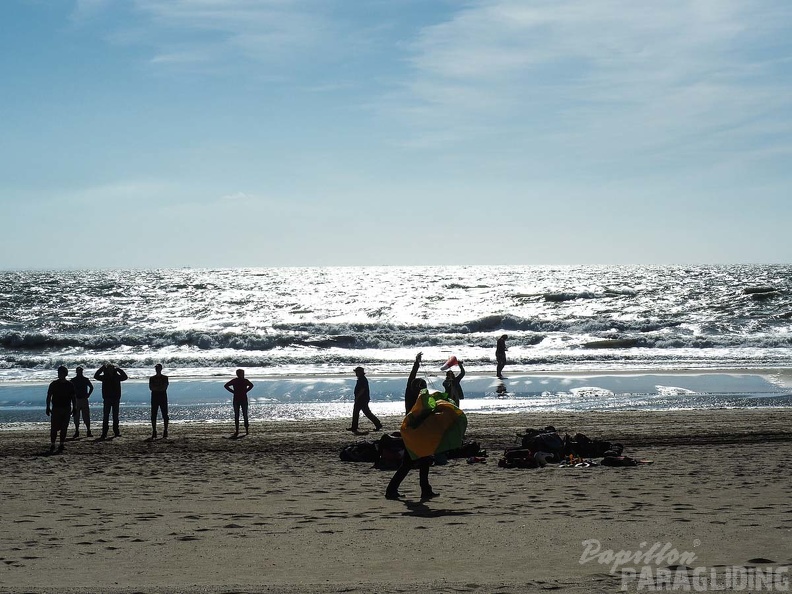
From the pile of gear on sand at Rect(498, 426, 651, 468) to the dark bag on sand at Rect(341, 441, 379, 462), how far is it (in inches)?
73.6

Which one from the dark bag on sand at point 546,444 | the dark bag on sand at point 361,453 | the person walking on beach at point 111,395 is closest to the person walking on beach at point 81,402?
the person walking on beach at point 111,395

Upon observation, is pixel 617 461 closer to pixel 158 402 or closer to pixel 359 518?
pixel 359 518

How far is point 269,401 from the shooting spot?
69.6 feet

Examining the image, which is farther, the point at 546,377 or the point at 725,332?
the point at 725,332

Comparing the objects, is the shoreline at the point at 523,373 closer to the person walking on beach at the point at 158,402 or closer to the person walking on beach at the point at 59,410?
the person walking on beach at the point at 158,402

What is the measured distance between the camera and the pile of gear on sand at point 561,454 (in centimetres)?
1070

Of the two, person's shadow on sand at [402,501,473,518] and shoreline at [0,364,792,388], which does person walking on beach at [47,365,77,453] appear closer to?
person's shadow on sand at [402,501,473,518]

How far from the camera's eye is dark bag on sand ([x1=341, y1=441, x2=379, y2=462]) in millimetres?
11594

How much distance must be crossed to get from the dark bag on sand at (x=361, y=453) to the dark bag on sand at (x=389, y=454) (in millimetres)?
212

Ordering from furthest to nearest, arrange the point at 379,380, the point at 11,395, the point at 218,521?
the point at 379,380, the point at 11,395, the point at 218,521

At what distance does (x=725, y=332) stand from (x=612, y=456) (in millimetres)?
39223

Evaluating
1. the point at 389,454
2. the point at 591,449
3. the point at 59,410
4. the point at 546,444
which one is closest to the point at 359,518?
the point at 389,454

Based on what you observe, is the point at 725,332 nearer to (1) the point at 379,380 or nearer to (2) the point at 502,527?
(1) the point at 379,380

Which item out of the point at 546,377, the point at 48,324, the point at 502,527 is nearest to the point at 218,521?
the point at 502,527
